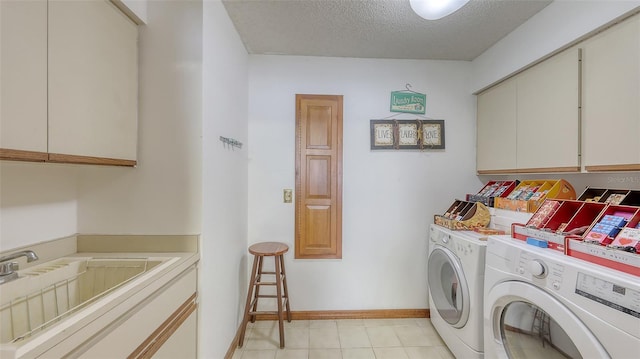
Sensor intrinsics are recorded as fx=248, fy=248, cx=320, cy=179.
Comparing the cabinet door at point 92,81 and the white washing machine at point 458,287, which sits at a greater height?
the cabinet door at point 92,81

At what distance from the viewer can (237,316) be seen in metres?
1.97

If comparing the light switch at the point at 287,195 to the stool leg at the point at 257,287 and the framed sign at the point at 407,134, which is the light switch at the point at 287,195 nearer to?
the stool leg at the point at 257,287

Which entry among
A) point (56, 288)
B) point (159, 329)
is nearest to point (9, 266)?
point (56, 288)

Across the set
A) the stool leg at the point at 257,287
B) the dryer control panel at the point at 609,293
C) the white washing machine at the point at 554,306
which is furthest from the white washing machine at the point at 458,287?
the stool leg at the point at 257,287

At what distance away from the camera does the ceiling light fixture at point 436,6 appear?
46.8 inches

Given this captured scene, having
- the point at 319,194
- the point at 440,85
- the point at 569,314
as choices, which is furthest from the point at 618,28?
the point at 319,194

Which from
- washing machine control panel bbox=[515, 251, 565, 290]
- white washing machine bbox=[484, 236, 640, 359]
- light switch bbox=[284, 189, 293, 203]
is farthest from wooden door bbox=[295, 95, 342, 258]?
washing machine control panel bbox=[515, 251, 565, 290]

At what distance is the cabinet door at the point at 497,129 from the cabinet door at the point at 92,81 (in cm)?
254

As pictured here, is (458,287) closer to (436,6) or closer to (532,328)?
(532,328)

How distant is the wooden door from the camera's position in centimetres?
228

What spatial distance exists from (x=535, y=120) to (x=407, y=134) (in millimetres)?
909

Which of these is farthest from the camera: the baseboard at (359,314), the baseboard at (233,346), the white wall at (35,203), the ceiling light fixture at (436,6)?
the baseboard at (359,314)

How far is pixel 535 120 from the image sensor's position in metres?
1.71

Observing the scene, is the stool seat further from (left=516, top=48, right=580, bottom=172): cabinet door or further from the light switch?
(left=516, top=48, right=580, bottom=172): cabinet door
